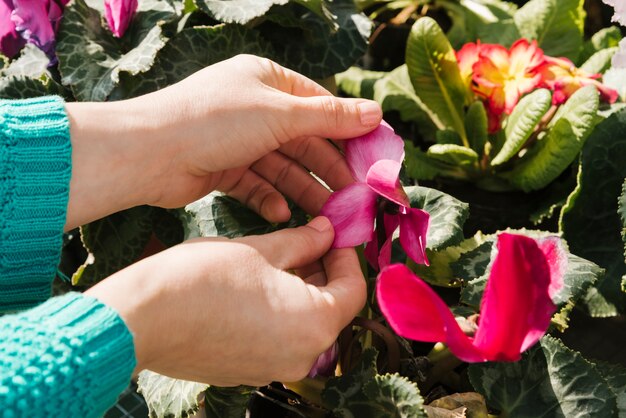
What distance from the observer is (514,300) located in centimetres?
51

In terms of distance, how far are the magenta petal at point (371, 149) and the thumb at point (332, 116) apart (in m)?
0.01

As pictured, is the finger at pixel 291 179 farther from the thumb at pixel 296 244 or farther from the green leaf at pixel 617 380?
the green leaf at pixel 617 380

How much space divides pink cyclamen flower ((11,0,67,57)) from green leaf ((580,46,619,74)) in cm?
84

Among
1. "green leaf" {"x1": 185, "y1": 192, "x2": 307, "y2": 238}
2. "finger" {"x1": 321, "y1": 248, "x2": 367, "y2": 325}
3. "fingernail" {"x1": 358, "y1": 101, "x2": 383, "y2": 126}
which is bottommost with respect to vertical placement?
"green leaf" {"x1": 185, "y1": 192, "x2": 307, "y2": 238}

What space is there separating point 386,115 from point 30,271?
0.79 metres

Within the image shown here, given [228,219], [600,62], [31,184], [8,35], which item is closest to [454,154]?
[600,62]

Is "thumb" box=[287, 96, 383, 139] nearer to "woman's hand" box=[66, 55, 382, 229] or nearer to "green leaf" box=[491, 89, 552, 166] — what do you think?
"woman's hand" box=[66, 55, 382, 229]

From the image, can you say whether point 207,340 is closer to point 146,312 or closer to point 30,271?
point 146,312

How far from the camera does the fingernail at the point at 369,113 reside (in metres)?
0.74

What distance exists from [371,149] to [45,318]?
0.37 metres

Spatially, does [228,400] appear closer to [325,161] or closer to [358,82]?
[325,161]

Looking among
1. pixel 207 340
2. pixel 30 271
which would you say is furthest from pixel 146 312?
pixel 30 271

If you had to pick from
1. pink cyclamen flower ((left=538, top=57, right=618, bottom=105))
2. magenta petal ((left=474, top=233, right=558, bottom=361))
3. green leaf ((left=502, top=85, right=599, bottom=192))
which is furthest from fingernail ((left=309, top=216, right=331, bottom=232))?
pink cyclamen flower ((left=538, top=57, right=618, bottom=105))

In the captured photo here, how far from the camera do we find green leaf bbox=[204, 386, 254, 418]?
2.42ft
